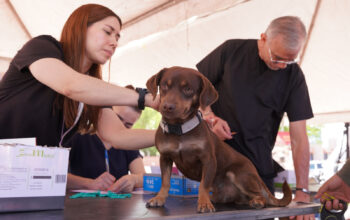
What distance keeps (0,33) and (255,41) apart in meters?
3.21

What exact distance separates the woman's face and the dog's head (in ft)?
1.32

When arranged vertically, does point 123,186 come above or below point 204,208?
below

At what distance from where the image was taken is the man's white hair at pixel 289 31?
2.16m

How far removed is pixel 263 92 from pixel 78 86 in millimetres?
1178

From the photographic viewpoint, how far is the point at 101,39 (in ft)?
5.78

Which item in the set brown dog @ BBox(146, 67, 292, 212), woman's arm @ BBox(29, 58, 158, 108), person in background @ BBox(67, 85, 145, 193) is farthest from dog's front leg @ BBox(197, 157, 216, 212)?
person in background @ BBox(67, 85, 145, 193)

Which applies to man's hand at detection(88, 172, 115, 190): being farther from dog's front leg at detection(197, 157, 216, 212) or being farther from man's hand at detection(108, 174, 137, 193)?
dog's front leg at detection(197, 157, 216, 212)

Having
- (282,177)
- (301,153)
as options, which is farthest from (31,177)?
(282,177)

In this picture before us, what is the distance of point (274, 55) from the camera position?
2174 mm

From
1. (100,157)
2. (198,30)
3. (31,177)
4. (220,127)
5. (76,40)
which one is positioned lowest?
(100,157)

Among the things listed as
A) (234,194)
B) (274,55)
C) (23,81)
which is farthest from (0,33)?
(234,194)

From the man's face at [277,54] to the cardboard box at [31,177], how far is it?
142 cm

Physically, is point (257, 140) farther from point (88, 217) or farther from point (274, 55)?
point (88, 217)

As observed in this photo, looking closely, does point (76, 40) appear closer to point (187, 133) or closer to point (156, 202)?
point (187, 133)
